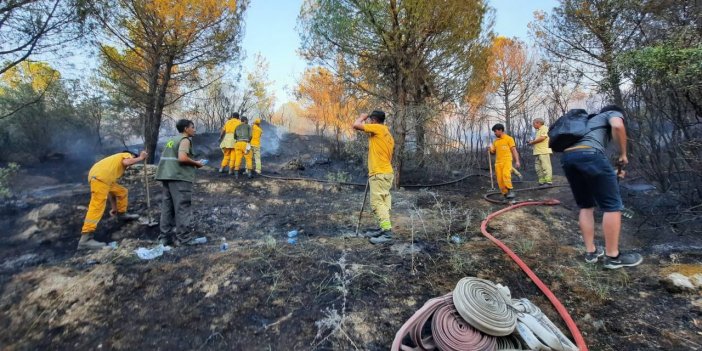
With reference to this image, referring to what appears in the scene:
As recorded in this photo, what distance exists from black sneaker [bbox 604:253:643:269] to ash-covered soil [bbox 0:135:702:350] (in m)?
0.07

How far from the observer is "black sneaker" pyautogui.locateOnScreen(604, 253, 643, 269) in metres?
2.87

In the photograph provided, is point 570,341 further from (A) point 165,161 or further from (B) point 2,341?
(A) point 165,161

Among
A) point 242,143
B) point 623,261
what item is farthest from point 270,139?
point 623,261

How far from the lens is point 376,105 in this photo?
8.53m

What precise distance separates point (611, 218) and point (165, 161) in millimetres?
4810

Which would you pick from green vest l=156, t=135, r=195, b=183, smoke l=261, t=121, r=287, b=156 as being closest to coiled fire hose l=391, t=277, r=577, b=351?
green vest l=156, t=135, r=195, b=183

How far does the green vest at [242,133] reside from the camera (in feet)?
27.6

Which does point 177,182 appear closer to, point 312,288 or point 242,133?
point 312,288

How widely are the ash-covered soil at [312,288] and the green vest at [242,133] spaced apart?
13.4 feet

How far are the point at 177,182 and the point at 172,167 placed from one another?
20 centimetres

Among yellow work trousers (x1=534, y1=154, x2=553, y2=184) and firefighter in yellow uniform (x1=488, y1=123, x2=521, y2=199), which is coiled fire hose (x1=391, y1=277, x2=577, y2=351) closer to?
firefighter in yellow uniform (x1=488, y1=123, x2=521, y2=199)

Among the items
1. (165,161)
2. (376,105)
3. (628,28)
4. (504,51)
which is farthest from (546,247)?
(504,51)

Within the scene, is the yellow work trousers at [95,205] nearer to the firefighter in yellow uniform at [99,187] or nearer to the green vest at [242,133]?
the firefighter in yellow uniform at [99,187]

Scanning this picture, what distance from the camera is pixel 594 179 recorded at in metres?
2.90
